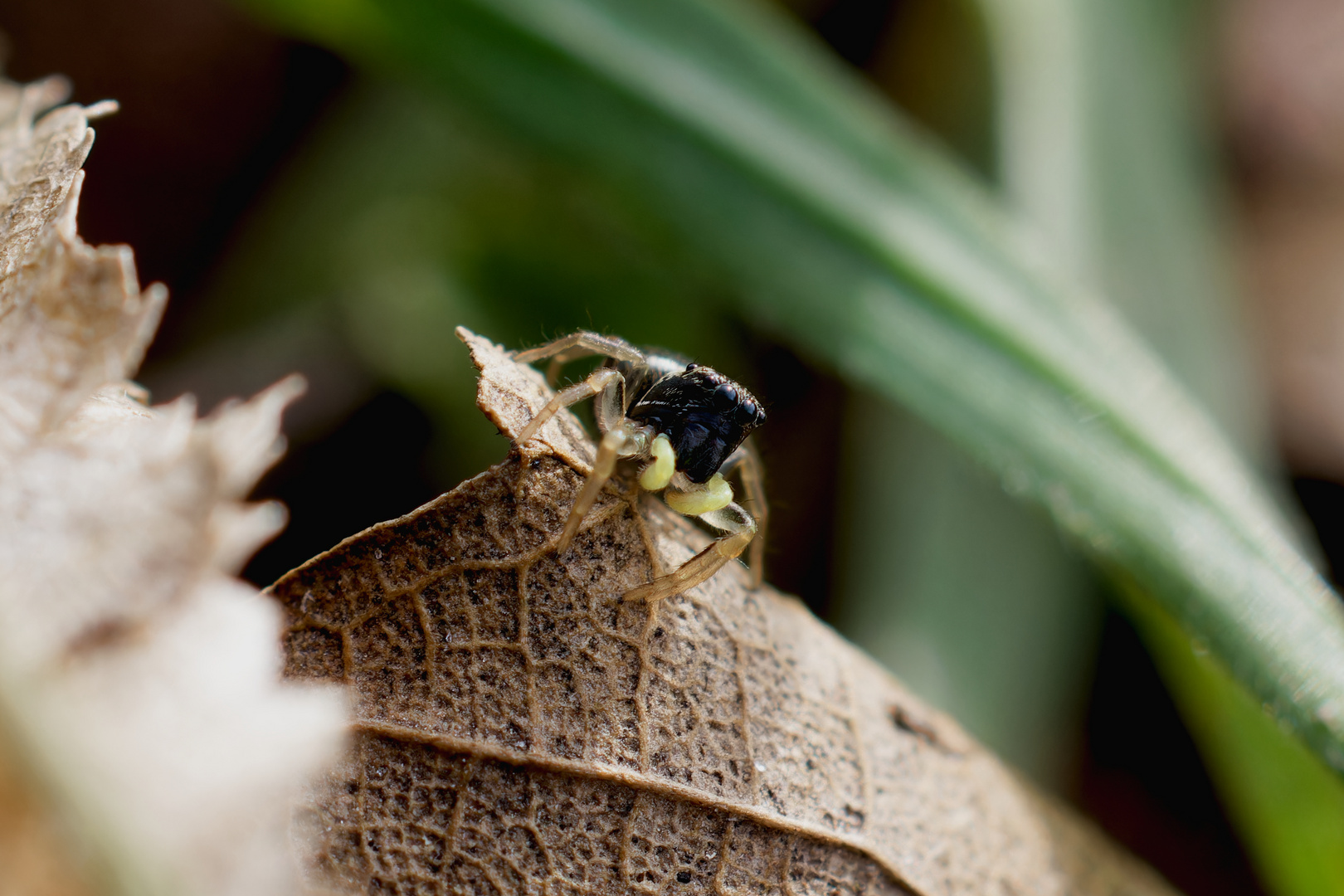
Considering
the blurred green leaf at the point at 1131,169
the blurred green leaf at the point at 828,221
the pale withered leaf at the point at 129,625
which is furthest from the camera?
the blurred green leaf at the point at 1131,169

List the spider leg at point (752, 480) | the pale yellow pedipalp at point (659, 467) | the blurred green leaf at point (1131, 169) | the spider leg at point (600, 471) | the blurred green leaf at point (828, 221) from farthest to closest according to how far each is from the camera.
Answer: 1. the blurred green leaf at point (1131, 169)
2. the blurred green leaf at point (828, 221)
3. the spider leg at point (752, 480)
4. the pale yellow pedipalp at point (659, 467)
5. the spider leg at point (600, 471)

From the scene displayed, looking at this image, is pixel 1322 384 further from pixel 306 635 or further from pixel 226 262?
pixel 226 262

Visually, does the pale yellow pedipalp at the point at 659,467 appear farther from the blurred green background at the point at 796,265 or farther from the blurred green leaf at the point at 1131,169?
the blurred green leaf at the point at 1131,169

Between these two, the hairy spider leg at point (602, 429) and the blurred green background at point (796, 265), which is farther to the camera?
the blurred green background at point (796, 265)

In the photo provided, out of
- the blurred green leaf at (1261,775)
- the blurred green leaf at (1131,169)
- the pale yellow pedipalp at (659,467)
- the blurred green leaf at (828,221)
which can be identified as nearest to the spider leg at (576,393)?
the pale yellow pedipalp at (659,467)

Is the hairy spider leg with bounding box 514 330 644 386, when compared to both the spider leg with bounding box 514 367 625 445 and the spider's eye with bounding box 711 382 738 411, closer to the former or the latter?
the spider leg with bounding box 514 367 625 445

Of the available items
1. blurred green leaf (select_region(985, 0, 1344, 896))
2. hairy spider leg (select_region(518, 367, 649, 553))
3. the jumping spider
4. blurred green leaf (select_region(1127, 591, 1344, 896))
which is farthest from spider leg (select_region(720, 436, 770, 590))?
blurred green leaf (select_region(985, 0, 1344, 896))

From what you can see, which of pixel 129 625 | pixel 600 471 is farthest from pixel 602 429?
pixel 129 625
